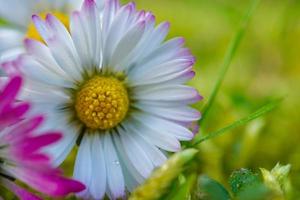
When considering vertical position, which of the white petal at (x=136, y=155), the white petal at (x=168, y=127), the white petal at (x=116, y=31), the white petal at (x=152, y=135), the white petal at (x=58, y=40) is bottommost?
the white petal at (x=136, y=155)

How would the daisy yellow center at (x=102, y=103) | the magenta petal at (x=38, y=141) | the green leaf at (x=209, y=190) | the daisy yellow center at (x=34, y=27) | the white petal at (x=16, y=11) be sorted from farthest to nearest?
the white petal at (x=16, y=11), the daisy yellow center at (x=34, y=27), the daisy yellow center at (x=102, y=103), the green leaf at (x=209, y=190), the magenta petal at (x=38, y=141)

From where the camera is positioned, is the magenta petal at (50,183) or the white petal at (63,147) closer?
the magenta petal at (50,183)

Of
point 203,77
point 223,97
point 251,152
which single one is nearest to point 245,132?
point 251,152

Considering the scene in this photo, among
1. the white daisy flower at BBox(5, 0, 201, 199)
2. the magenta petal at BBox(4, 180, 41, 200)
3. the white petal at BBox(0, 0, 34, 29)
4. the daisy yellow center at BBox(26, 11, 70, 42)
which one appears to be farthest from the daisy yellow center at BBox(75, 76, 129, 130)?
the white petal at BBox(0, 0, 34, 29)

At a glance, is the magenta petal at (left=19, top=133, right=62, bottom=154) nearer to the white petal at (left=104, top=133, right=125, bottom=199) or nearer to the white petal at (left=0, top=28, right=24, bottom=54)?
the white petal at (left=104, top=133, right=125, bottom=199)

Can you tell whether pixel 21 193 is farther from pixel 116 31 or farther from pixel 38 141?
pixel 116 31

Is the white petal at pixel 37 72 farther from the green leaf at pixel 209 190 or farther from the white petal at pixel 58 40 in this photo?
the green leaf at pixel 209 190

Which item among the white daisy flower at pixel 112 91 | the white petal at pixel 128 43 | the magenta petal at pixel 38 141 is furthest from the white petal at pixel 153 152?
the magenta petal at pixel 38 141

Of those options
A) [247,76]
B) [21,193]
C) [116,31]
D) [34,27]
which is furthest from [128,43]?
[247,76]
